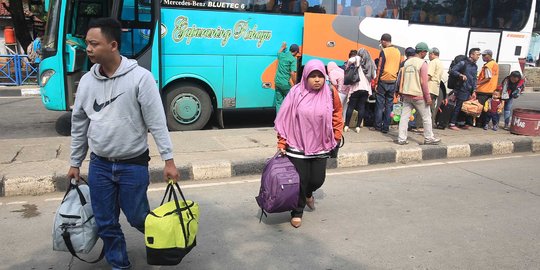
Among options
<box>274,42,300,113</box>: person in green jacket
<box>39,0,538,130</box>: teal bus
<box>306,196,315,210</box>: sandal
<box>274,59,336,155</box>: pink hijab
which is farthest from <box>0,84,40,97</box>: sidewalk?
<box>274,59,336,155</box>: pink hijab

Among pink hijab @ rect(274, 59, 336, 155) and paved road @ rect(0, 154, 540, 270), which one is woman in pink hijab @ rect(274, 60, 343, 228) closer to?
pink hijab @ rect(274, 59, 336, 155)

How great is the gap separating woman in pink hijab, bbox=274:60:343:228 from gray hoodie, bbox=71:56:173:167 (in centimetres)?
141

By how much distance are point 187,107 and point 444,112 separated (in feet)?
Answer: 16.5

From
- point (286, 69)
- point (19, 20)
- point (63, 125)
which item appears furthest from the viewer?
point (19, 20)

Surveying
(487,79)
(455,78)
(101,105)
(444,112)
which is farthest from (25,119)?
(487,79)

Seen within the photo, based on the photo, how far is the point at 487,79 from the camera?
28.2 ft

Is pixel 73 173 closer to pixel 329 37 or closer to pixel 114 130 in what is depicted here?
pixel 114 130

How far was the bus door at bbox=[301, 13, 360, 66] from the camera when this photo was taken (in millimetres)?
7957

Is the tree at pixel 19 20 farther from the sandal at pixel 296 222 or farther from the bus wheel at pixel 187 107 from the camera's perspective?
the sandal at pixel 296 222

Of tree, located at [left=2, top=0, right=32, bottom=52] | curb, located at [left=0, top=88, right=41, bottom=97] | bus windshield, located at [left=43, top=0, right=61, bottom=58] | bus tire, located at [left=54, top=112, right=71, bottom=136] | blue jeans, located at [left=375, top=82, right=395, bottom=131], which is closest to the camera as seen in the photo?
bus windshield, located at [left=43, top=0, right=61, bottom=58]

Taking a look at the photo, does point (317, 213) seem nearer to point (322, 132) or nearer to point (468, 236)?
point (322, 132)

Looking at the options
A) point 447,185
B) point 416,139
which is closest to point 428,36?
point 416,139

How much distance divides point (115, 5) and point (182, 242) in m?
5.12

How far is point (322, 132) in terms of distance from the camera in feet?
12.6
